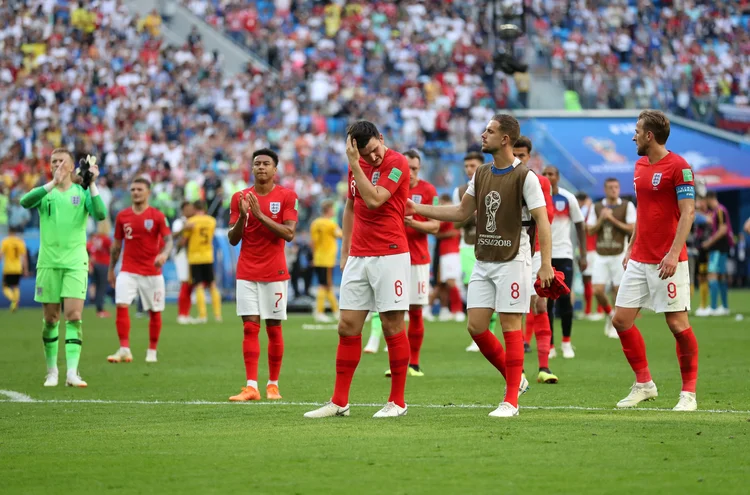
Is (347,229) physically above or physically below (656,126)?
below

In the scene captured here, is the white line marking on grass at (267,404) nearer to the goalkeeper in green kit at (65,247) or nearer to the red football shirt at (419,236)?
the goalkeeper in green kit at (65,247)

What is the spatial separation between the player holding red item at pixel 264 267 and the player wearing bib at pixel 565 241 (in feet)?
12.1

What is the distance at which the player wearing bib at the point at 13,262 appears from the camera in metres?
27.1

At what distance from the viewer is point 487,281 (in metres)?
9.45

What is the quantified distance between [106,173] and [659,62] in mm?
20018

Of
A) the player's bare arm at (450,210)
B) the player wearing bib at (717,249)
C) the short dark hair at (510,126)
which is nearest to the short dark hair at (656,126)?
the short dark hair at (510,126)

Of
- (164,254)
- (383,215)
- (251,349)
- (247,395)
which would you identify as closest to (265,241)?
(251,349)

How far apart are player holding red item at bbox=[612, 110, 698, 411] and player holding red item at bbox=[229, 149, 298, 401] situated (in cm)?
323

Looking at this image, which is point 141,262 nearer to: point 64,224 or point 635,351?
point 64,224

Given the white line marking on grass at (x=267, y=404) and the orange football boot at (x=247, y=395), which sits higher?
the orange football boot at (x=247, y=395)

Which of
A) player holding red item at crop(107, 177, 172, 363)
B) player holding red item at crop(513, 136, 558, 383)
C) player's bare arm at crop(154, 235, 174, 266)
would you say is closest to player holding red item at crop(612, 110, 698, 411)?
player holding red item at crop(513, 136, 558, 383)

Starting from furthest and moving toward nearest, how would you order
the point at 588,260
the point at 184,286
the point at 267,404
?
the point at 184,286 → the point at 588,260 → the point at 267,404

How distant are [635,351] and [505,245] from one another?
1.75m

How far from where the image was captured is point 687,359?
996 cm
